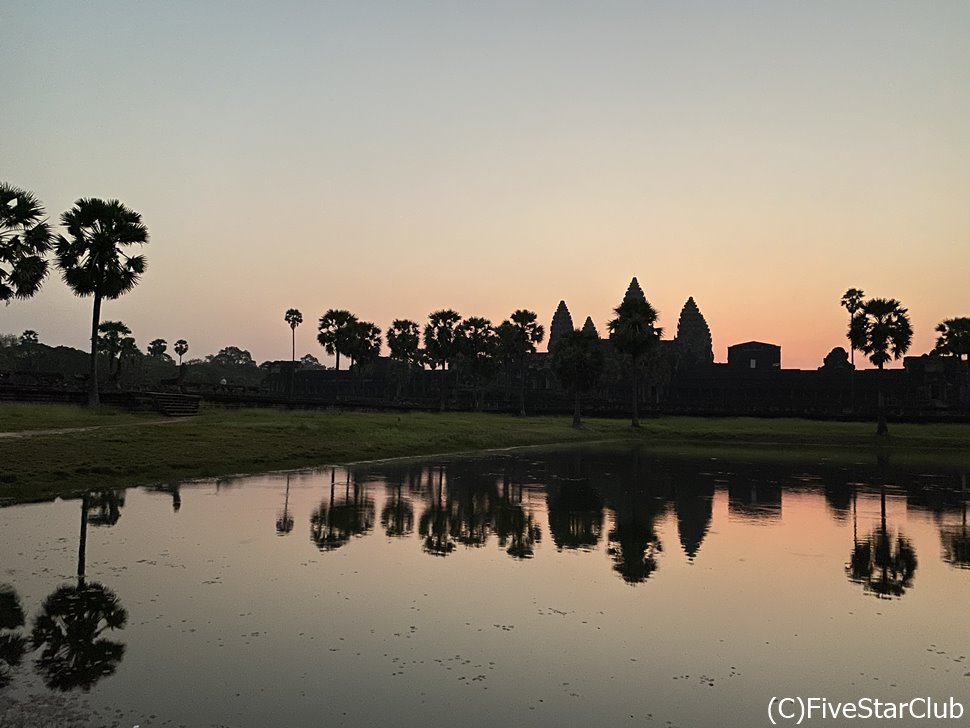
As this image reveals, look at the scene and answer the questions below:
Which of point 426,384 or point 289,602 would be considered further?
point 426,384

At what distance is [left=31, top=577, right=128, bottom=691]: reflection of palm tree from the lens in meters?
8.20

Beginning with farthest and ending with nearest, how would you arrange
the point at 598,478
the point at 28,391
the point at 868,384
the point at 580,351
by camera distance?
the point at 868,384, the point at 580,351, the point at 28,391, the point at 598,478

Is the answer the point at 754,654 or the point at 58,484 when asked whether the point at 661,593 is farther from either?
the point at 58,484

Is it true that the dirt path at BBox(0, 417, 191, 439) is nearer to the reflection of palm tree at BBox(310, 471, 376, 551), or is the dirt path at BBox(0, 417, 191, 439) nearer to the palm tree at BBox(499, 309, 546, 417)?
the reflection of palm tree at BBox(310, 471, 376, 551)

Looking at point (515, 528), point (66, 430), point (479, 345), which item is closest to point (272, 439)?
point (66, 430)

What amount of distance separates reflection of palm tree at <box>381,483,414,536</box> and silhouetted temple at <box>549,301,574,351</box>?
382 feet

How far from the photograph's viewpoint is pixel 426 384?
111188mm

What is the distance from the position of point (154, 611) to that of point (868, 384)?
96.5 meters

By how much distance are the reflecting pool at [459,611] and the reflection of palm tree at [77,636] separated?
A: 0.04 metres

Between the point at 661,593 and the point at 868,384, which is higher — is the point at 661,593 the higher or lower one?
the lower one

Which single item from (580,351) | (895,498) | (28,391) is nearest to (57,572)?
(895,498)

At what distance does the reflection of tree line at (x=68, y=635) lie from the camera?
8.22 meters

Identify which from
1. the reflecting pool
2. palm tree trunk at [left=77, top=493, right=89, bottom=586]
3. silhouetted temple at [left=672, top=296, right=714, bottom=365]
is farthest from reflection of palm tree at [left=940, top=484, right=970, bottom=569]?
silhouetted temple at [left=672, top=296, right=714, bottom=365]

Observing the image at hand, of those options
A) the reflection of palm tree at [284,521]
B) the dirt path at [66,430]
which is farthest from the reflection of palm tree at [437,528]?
the dirt path at [66,430]
